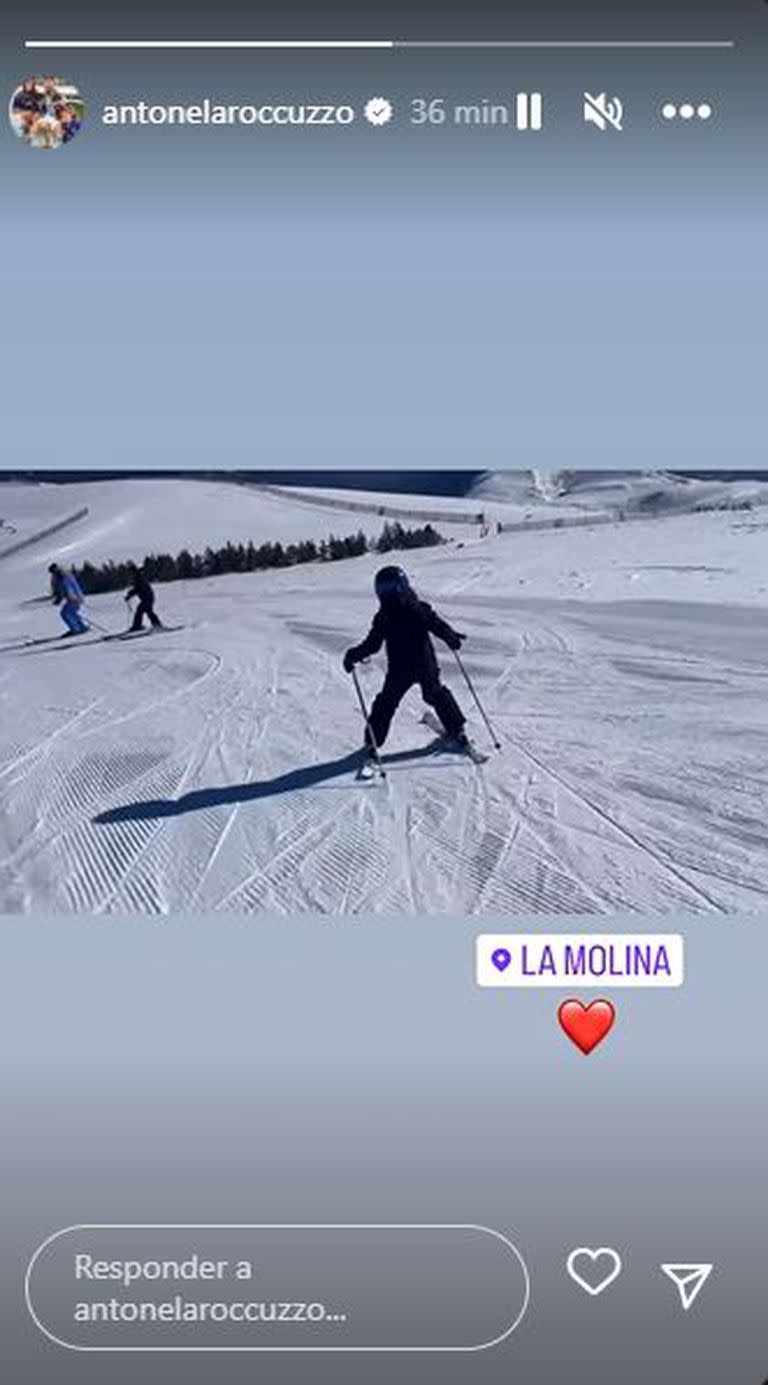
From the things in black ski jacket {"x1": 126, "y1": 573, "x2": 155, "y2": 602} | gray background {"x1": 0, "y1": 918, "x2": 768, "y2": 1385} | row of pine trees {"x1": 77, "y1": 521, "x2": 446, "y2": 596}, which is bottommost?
gray background {"x1": 0, "y1": 918, "x2": 768, "y2": 1385}

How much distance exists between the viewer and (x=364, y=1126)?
140cm

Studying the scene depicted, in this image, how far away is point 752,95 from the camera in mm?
1330

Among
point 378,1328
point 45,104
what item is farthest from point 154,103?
point 378,1328

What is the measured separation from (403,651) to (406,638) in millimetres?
19

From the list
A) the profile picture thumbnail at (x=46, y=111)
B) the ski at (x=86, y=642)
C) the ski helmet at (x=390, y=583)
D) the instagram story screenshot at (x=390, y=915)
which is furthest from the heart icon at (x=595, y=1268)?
the profile picture thumbnail at (x=46, y=111)

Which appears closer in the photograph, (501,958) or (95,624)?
(501,958)

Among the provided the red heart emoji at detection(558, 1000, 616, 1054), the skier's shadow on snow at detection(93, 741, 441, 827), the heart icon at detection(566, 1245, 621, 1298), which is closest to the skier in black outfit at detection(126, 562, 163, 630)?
the skier's shadow on snow at detection(93, 741, 441, 827)

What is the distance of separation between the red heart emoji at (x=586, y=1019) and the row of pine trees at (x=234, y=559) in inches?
23.9

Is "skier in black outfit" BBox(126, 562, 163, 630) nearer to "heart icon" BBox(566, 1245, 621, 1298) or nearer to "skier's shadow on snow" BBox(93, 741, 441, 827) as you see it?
"skier's shadow on snow" BBox(93, 741, 441, 827)

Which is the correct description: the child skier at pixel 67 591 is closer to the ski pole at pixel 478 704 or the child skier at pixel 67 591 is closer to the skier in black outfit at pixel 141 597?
the skier in black outfit at pixel 141 597

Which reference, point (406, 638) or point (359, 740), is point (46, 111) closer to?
point (406, 638)

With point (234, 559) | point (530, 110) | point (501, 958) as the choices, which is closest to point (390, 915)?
point (501, 958)

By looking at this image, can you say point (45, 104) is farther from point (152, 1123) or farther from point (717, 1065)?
point (717, 1065)

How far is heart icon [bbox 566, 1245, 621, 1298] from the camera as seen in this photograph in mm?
1382
